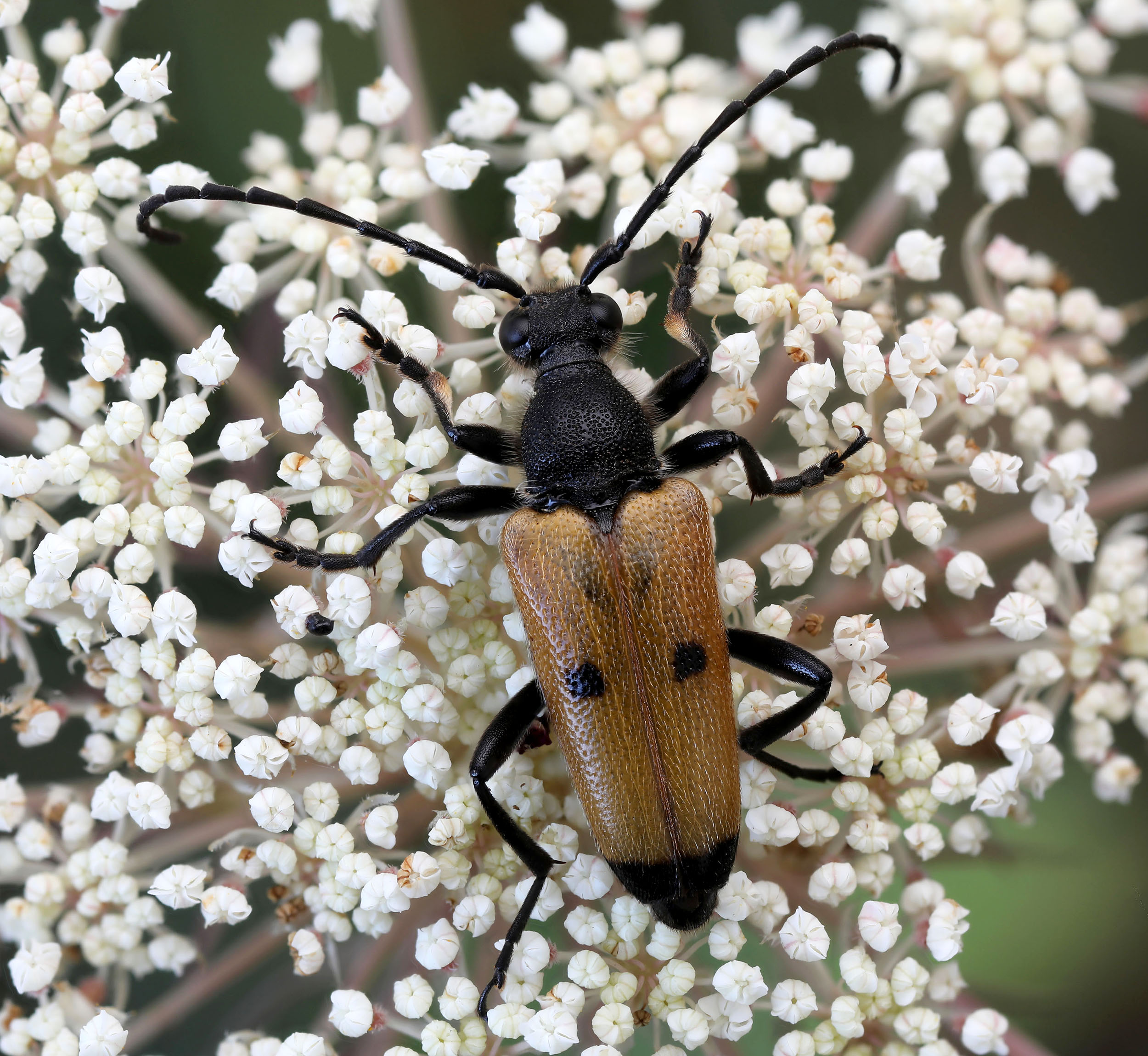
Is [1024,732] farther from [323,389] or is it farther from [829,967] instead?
[323,389]

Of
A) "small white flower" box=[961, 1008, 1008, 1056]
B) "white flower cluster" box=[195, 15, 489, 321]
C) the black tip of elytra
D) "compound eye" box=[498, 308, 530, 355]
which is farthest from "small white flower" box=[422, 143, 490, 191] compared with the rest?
"small white flower" box=[961, 1008, 1008, 1056]

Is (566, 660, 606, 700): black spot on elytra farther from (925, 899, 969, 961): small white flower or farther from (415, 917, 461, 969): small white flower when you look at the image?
(925, 899, 969, 961): small white flower

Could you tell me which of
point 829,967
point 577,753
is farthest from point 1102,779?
point 577,753

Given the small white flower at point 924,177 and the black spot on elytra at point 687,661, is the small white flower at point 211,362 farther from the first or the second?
the small white flower at point 924,177

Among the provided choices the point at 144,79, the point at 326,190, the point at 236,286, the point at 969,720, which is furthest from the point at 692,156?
the point at 969,720

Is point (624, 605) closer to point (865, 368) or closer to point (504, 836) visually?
point (504, 836)

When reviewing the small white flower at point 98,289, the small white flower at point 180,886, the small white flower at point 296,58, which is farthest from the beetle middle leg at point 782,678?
the small white flower at point 296,58
